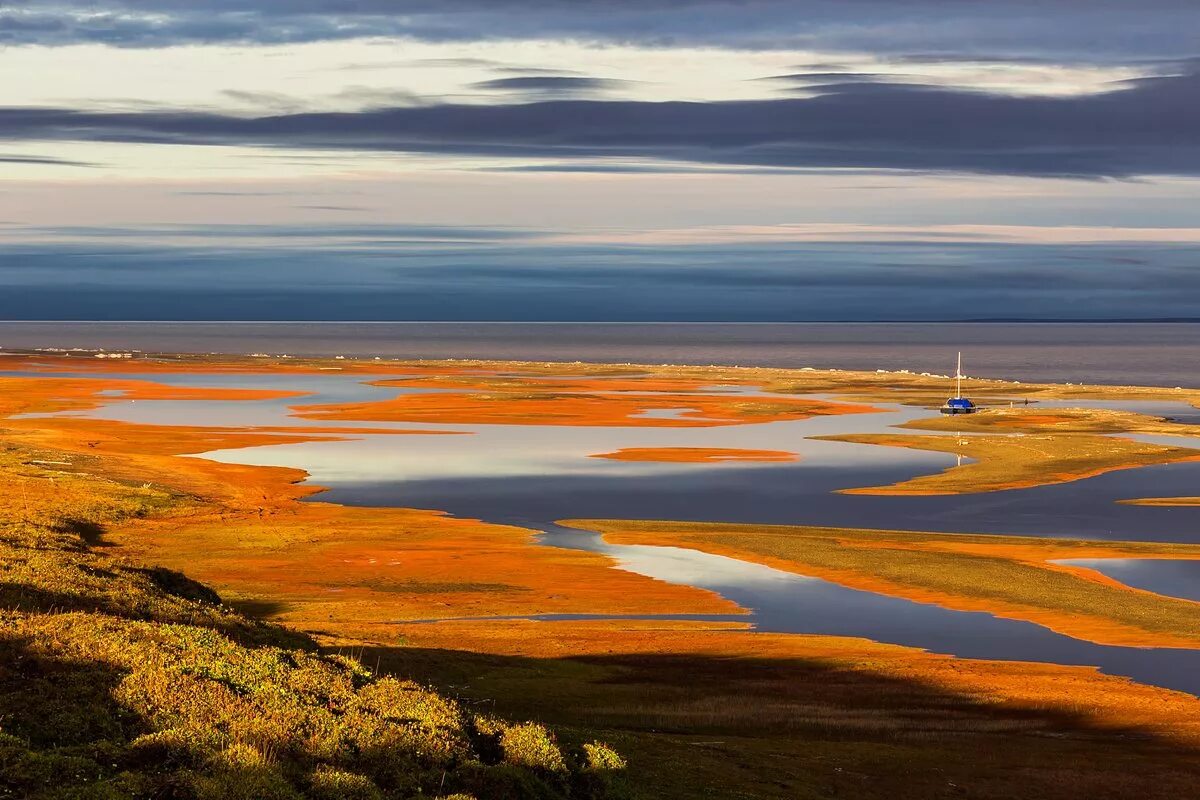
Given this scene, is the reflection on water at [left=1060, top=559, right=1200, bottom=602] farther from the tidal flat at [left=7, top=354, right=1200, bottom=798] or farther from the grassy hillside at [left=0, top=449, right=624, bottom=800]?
the grassy hillside at [left=0, top=449, right=624, bottom=800]

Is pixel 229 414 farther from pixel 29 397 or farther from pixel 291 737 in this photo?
pixel 291 737

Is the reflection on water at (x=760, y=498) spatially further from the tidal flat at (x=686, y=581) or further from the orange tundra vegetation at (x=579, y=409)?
the orange tundra vegetation at (x=579, y=409)

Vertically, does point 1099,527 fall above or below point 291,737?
below

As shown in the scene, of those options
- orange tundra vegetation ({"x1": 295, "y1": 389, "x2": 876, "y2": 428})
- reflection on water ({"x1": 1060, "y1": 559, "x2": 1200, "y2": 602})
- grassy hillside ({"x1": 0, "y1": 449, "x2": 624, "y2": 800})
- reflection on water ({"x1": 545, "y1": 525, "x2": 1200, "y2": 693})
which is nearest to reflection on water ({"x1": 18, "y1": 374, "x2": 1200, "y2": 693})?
reflection on water ({"x1": 545, "y1": 525, "x2": 1200, "y2": 693})

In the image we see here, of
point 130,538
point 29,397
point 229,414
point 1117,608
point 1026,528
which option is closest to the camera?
point 1117,608

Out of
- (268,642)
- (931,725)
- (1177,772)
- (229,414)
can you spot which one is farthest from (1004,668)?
(229,414)

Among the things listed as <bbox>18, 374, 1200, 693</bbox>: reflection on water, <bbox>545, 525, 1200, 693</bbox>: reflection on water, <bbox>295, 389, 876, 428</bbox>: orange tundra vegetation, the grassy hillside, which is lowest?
<bbox>295, 389, 876, 428</bbox>: orange tundra vegetation
